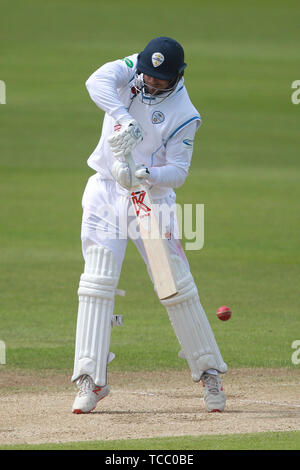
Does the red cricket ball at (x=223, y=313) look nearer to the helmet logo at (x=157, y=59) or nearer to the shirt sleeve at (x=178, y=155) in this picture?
the shirt sleeve at (x=178, y=155)

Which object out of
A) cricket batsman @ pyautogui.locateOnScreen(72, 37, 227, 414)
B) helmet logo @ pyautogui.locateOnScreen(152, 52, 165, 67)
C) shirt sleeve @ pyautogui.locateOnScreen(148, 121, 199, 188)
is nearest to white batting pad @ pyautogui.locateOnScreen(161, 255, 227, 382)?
cricket batsman @ pyautogui.locateOnScreen(72, 37, 227, 414)

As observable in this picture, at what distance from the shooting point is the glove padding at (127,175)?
6027 millimetres

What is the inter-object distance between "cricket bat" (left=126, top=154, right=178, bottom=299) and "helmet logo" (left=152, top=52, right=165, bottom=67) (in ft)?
2.37

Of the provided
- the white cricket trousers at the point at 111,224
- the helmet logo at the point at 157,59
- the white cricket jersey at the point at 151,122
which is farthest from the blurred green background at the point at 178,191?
the helmet logo at the point at 157,59

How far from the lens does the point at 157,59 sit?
6121 millimetres

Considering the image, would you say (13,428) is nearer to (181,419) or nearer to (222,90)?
(181,419)

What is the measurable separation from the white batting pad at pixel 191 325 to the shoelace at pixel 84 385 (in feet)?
2.06

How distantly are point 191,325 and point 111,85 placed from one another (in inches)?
60.4

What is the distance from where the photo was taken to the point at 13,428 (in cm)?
573

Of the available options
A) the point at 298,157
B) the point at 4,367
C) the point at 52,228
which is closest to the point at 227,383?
the point at 4,367

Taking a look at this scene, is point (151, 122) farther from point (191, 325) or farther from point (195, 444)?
point (195, 444)

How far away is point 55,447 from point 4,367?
2.87 m

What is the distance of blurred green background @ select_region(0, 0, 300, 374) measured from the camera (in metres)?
9.50

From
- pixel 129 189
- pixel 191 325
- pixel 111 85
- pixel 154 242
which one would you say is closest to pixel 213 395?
pixel 191 325
